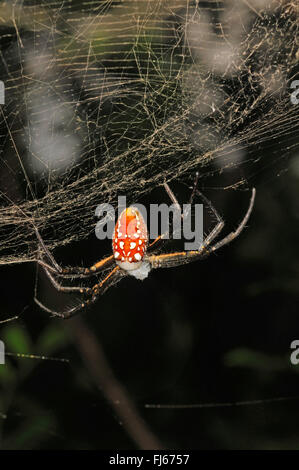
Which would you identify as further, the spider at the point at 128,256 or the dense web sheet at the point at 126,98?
the spider at the point at 128,256

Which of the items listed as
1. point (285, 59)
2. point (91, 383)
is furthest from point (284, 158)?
point (91, 383)

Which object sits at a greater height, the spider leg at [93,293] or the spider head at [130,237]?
the spider head at [130,237]

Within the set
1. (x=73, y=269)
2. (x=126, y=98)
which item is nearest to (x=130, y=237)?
(x=73, y=269)

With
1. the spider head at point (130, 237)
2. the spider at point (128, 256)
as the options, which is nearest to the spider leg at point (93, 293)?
the spider at point (128, 256)

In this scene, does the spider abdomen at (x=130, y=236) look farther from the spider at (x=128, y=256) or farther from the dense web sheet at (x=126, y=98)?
the dense web sheet at (x=126, y=98)

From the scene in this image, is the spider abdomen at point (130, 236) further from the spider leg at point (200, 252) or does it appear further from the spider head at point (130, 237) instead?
the spider leg at point (200, 252)

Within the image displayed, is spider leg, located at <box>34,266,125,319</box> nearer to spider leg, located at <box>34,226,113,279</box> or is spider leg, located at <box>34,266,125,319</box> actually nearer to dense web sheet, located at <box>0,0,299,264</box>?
spider leg, located at <box>34,226,113,279</box>

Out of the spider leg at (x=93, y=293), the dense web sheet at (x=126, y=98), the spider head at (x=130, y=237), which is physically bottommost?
the spider leg at (x=93, y=293)
